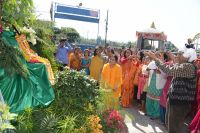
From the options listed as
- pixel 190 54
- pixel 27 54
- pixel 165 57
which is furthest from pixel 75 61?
pixel 190 54

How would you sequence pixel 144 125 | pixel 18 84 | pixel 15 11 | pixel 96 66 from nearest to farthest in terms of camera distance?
1. pixel 18 84
2. pixel 15 11
3. pixel 144 125
4. pixel 96 66

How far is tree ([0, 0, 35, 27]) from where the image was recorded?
14.1ft

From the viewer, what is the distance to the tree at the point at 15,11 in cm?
430

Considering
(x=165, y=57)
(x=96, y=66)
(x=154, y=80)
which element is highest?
(x=165, y=57)

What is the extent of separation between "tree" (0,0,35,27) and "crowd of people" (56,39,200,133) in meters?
1.38

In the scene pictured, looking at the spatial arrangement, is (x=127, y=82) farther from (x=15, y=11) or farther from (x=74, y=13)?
(x=74, y=13)

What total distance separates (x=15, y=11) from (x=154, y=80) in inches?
167

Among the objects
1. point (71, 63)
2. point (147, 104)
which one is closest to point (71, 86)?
point (147, 104)

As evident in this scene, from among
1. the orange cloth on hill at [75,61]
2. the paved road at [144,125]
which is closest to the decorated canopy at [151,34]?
the orange cloth on hill at [75,61]

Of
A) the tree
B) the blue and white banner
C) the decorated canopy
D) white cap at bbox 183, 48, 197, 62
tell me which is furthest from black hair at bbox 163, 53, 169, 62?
the blue and white banner

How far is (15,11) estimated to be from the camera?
14.8 ft

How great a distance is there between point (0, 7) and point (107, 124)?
192cm

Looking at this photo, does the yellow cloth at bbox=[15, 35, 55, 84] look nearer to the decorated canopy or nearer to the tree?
the tree

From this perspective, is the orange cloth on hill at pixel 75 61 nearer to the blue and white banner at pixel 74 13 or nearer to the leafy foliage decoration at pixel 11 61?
the blue and white banner at pixel 74 13
